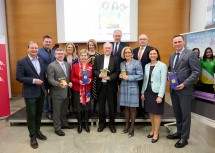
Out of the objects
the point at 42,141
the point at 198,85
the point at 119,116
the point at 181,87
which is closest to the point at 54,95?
the point at 42,141

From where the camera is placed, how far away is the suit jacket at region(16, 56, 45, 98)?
9.16 feet

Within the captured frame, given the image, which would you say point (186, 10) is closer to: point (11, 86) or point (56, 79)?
point (56, 79)

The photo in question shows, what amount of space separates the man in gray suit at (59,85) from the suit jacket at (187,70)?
1724mm

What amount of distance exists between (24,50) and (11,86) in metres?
1.25

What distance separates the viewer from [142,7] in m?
5.96

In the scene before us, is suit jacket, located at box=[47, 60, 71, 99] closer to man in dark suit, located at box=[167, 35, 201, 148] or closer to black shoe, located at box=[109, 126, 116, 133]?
black shoe, located at box=[109, 126, 116, 133]

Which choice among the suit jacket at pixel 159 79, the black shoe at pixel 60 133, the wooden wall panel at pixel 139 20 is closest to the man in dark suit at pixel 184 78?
the suit jacket at pixel 159 79

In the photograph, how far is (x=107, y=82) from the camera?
11.0 ft

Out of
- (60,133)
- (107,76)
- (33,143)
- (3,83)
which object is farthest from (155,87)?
(3,83)

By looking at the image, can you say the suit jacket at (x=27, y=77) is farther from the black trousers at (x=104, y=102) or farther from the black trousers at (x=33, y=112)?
the black trousers at (x=104, y=102)

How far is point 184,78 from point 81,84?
5.31 feet

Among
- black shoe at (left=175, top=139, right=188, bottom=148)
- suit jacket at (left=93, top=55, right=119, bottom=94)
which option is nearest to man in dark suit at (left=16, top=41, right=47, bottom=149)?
suit jacket at (left=93, top=55, right=119, bottom=94)

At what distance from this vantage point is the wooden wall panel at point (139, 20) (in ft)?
19.5

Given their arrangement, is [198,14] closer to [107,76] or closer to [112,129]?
[107,76]
